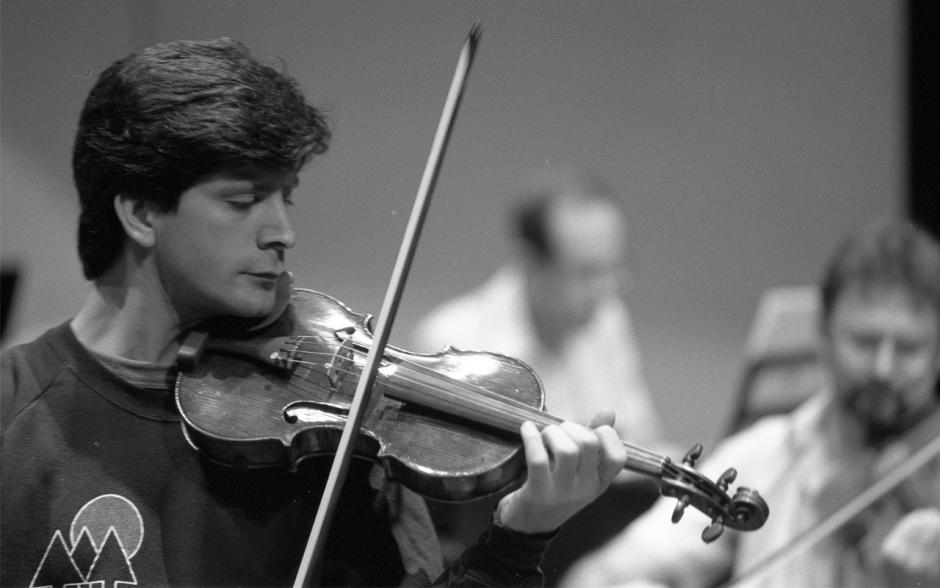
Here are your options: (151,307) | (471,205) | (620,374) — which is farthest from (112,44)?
(620,374)

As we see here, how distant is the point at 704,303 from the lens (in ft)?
4.74

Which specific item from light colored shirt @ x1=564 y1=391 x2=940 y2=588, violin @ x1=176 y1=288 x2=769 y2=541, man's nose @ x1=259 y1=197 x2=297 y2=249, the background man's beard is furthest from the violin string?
the background man's beard

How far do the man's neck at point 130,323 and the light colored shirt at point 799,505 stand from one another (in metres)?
0.73

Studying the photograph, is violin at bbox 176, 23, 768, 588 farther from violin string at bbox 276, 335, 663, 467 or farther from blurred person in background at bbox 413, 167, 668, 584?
blurred person in background at bbox 413, 167, 668, 584

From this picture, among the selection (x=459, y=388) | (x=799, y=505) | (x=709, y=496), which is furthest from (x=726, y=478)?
(x=799, y=505)

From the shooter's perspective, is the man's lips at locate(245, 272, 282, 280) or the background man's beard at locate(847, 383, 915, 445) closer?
the man's lips at locate(245, 272, 282, 280)

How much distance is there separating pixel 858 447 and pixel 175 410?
1045 mm

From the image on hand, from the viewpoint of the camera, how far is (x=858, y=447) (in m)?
1.55

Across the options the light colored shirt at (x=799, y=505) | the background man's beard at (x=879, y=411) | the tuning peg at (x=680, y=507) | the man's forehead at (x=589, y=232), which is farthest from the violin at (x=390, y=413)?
the background man's beard at (x=879, y=411)

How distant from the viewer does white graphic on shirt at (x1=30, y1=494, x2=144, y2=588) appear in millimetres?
1035

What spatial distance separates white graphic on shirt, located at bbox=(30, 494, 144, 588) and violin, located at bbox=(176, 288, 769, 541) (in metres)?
0.12

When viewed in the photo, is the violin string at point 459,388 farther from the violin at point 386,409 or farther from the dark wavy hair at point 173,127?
the dark wavy hair at point 173,127

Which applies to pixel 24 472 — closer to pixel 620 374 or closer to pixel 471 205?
pixel 471 205

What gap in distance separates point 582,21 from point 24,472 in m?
0.86
